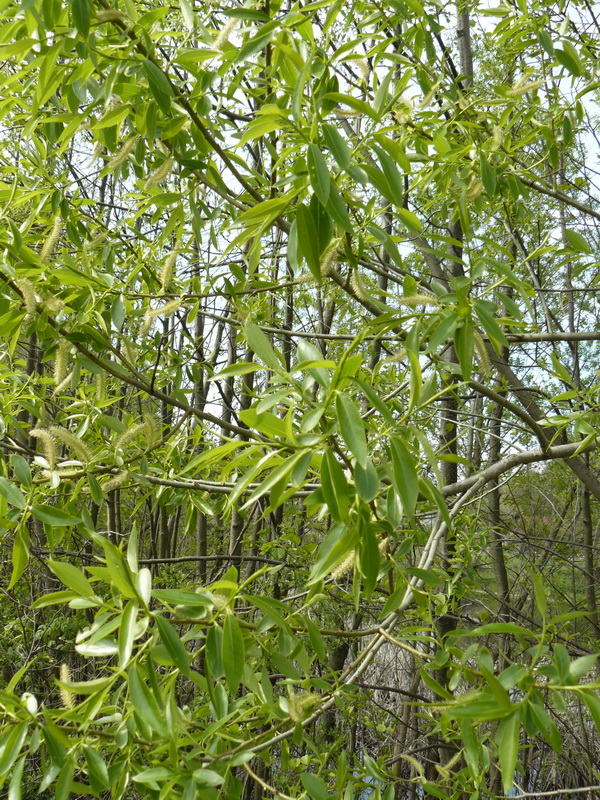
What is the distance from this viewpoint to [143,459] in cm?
141

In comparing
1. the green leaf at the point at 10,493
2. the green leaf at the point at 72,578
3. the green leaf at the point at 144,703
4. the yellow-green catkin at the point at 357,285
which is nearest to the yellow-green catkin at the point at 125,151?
the yellow-green catkin at the point at 357,285

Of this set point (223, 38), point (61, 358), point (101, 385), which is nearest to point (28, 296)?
point (61, 358)

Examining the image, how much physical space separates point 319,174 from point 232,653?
54 cm

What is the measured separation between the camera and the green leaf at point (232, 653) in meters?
0.75

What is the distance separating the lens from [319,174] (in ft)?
2.24

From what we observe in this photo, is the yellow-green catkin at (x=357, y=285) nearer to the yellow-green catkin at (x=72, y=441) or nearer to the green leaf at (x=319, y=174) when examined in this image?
the green leaf at (x=319, y=174)

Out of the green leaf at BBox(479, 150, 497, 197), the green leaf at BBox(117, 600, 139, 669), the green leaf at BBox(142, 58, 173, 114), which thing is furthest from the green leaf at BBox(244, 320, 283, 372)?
the green leaf at BBox(479, 150, 497, 197)

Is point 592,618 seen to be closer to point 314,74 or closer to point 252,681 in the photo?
point 252,681

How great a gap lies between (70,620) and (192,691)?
807mm

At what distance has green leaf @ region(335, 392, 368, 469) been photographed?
2.02 feet

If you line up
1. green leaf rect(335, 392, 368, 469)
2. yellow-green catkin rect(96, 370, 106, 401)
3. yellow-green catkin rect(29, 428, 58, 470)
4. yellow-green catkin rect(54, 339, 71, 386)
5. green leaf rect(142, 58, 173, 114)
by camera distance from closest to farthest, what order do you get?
green leaf rect(335, 392, 368, 469)
green leaf rect(142, 58, 173, 114)
yellow-green catkin rect(29, 428, 58, 470)
yellow-green catkin rect(54, 339, 71, 386)
yellow-green catkin rect(96, 370, 106, 401)

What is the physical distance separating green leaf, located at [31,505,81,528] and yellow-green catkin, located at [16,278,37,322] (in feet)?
1.01

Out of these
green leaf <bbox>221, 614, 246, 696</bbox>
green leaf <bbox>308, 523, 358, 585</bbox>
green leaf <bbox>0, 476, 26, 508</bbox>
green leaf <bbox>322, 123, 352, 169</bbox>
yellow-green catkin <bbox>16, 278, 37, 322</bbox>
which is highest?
green leaf <bbox>322, 123, 352, 169</bbox>

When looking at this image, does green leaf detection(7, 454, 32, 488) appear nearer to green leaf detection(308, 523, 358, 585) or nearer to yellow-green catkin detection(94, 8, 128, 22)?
green leaf detection(308, 523, 358, 585)
